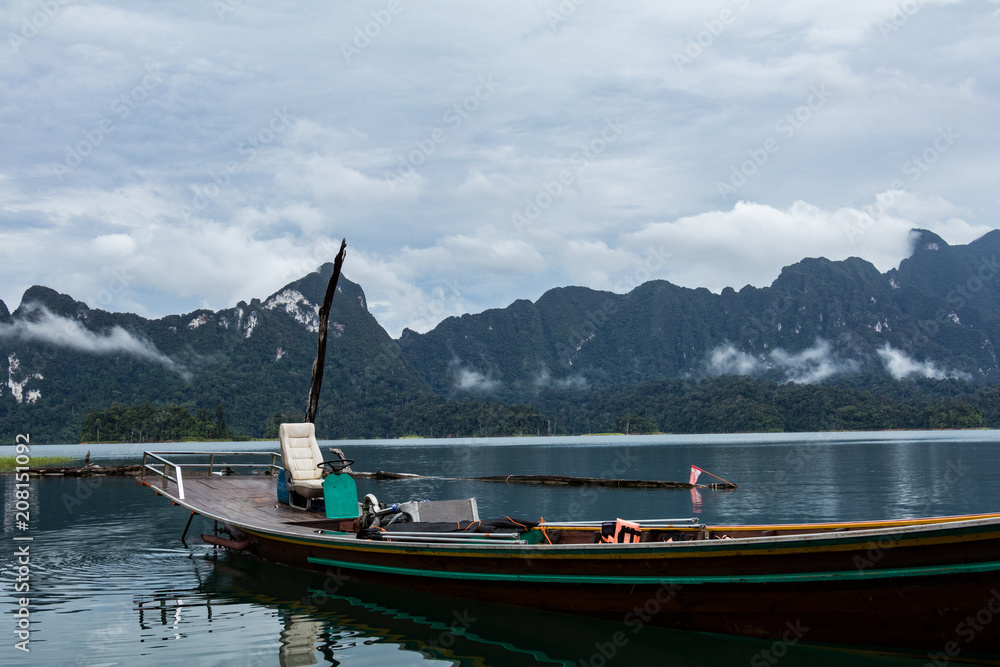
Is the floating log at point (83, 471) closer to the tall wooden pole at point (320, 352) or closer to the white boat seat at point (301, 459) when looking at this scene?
the tall wooden pole at point (320, 352)

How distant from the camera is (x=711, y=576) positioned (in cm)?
812

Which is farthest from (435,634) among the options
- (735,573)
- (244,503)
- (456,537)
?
(244,503)

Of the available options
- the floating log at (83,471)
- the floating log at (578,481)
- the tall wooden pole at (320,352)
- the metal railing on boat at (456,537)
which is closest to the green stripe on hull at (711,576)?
the metal railing on boat at (456,537)

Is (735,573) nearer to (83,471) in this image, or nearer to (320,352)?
(320,352)

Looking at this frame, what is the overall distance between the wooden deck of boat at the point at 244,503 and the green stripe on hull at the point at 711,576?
3165 mm

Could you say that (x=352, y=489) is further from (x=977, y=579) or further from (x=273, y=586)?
(x=977, y=579)

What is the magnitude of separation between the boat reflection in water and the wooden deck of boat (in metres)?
1.42

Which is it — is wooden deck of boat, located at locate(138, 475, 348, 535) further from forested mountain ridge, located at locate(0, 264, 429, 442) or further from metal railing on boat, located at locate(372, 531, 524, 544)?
forested mountain ridge, located at locate(0, 264, 429, 442)

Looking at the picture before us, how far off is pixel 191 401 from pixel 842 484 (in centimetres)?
13584

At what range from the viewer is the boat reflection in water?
851 cm

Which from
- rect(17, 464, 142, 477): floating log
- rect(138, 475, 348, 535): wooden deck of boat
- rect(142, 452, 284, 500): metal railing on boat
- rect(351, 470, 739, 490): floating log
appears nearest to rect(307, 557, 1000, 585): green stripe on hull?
rect(138, 475, 348, 535): wooden deck of boat

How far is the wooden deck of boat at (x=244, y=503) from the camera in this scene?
1399 cm

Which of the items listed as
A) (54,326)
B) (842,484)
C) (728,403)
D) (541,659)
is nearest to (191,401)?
(54,326)

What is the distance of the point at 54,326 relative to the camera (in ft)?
475
